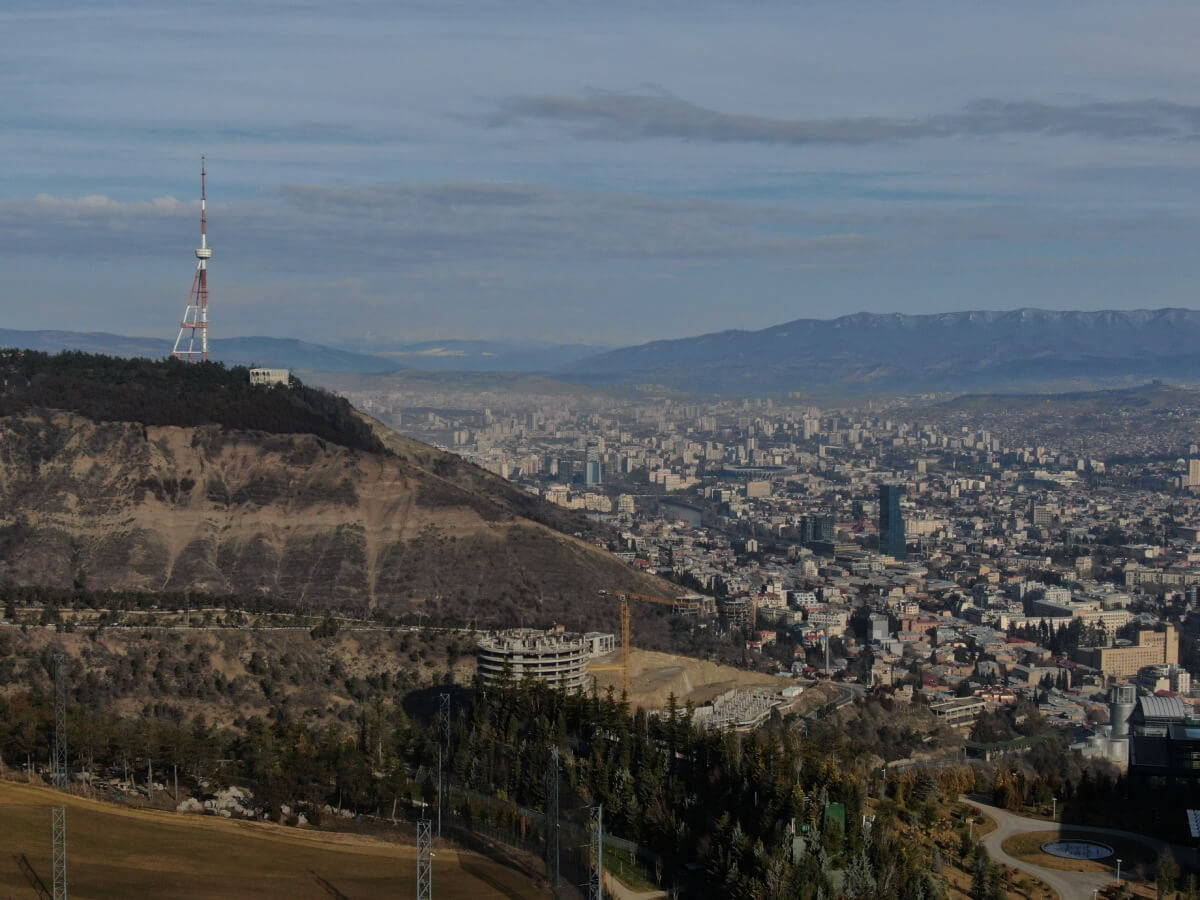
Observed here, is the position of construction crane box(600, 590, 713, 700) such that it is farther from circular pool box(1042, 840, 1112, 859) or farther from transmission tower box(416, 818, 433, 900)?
transmission tower box(416, 818, 433, 900)

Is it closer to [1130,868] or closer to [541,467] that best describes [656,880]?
[1130,868]

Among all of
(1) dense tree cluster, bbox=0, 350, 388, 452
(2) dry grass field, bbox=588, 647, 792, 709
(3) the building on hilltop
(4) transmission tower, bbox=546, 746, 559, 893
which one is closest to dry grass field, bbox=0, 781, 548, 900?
(4) transmission tower, bbox=546, 746, 559, 893

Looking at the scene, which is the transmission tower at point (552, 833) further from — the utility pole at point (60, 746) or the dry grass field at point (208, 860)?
the utility pole at point (60, 746)

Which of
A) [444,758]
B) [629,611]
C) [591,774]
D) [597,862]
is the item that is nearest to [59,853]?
[597,862]

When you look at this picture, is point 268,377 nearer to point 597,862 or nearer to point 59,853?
point 59,853

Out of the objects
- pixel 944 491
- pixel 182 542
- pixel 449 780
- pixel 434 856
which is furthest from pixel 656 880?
pixel 944 491

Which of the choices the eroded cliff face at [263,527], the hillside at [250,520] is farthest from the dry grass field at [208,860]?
the eroded cliff face at [263,527]
